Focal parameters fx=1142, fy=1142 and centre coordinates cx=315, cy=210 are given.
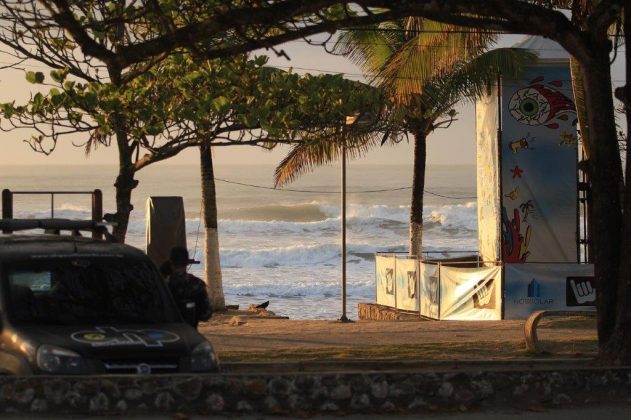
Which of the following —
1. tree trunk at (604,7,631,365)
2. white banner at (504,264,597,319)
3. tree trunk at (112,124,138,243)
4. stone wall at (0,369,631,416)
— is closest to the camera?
stone wall at (0,369,631,416)

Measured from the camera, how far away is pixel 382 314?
26625 mm

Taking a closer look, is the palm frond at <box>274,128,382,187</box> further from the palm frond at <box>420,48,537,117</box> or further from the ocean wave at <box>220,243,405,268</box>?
the ocean wave at <box>220,243,405,268</box>

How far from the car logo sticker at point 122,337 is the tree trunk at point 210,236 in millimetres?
17858

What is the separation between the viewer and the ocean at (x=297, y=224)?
48.7 metres

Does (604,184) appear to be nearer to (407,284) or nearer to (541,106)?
(541,106)

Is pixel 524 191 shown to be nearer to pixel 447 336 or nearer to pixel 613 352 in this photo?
pixel 447 336

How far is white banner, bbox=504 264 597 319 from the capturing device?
69.6ft

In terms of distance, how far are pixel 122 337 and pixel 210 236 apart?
18555mm

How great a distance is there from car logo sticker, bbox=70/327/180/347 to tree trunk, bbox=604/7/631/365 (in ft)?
14.4

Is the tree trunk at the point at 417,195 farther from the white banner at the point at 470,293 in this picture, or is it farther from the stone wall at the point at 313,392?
the stone wall at the point at 313,392

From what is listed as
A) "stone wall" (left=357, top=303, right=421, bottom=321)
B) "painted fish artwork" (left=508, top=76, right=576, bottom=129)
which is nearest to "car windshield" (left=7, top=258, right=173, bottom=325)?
"stone wall" (left=357, top=303, right=421, bottom=321)

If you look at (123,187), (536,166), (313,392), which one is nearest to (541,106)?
(536,166)

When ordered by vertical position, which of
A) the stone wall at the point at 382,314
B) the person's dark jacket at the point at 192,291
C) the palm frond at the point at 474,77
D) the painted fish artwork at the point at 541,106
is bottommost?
the stone wall at the point at 382,314

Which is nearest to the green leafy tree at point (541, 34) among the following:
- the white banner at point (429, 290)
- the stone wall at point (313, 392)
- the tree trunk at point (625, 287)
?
the tree trunk at point (625, 287)
